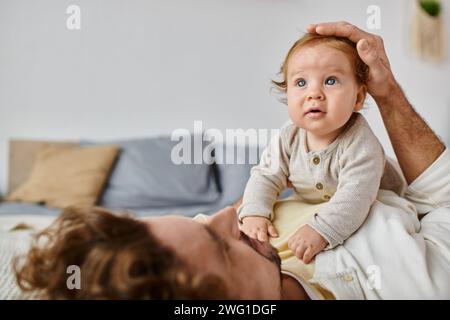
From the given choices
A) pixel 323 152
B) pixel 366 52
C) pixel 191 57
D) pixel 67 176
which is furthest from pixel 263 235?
pixel 67 176

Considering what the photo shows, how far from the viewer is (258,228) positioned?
1.93ft

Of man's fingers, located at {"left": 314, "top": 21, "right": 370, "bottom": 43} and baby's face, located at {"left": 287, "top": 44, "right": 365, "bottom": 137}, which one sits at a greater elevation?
man's fingers, located at {"left": 314, "top": 21, "right": 370, "bottom": 43}

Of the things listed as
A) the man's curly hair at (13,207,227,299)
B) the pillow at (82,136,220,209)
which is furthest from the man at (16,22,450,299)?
the pillow at (82,136,220,209)

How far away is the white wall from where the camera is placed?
2.35ft

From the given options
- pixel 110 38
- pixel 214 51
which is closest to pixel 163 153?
pixel 110 38

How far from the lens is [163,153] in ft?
5.64

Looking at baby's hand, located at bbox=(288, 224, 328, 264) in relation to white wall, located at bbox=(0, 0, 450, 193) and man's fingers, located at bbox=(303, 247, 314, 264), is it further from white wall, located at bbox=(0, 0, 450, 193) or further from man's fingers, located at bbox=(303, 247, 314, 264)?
white wall, located at bbox=(0, 0, 450, 193)

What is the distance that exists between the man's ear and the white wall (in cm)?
7

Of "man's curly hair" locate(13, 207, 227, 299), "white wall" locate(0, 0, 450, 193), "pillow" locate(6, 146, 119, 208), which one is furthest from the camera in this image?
"pillow" locate(6, 146, 119, 208)

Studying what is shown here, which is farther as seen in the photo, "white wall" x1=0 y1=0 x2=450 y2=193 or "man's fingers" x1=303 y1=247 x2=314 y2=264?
"white wall" x1=0 y1=0 x2=450 y2=193

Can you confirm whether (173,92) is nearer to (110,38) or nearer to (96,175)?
(110,38)

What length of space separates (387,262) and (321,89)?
0.21 metres

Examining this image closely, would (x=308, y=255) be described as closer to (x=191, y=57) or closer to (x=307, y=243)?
(x=307, y=243)

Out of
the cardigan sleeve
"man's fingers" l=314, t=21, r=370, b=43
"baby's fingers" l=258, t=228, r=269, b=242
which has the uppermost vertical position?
"man's fingers" l=314, t=21, r=370, b=43
